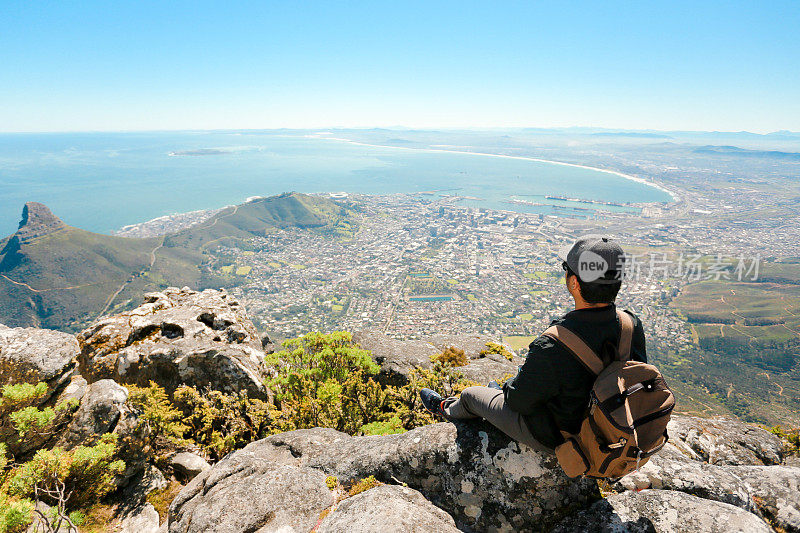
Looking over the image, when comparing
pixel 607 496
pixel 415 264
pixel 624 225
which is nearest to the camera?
pixel 607 496

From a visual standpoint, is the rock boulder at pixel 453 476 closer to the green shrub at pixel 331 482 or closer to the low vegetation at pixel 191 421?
the green shrub at pixel 331 482

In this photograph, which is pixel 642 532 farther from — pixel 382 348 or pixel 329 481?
pixel 382 348

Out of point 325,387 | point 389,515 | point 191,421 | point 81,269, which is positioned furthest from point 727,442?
point 81,269

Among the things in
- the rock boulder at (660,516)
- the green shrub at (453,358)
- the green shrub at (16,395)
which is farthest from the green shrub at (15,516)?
the green shrub at (453,358)

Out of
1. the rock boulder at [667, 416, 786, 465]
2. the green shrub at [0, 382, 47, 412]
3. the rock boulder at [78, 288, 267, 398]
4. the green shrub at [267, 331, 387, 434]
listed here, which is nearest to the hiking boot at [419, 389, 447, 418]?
the green shrub at [267, 331, 387, 434]

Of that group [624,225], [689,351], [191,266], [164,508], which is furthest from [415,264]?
[164,508]

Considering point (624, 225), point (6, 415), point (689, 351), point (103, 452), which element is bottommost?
point (689, 351)
